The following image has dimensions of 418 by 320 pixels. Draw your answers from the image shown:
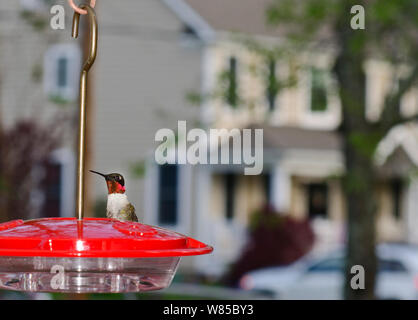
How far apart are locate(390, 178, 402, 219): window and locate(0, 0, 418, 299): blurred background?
0.03 m

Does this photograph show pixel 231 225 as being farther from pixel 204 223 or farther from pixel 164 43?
pixel 164 43

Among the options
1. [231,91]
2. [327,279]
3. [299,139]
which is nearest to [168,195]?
[299,139]

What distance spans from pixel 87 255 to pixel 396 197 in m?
26.3

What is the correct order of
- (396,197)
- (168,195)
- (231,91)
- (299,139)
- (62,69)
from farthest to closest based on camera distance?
(396,197) < (299,139) < (168,195) < (62,69) < (231,91)

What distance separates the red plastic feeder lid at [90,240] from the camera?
108 inches

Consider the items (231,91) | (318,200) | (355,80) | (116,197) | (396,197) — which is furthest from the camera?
(396,197)

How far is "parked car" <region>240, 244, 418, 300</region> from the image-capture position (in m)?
17.2

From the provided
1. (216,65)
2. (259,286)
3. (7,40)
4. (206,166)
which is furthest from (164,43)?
(259,286)

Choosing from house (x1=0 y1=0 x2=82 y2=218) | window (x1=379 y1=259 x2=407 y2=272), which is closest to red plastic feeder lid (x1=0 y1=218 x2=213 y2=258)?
house (x1=0 y1=0 x2=82 y2=218)

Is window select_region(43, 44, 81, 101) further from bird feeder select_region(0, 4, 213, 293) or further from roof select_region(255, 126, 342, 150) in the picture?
bird feeder select_region(0, 4, 213, 293)

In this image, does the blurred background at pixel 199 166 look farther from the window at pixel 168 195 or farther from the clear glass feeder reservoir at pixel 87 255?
the clear glass feeder reservoir at pixel 87 255

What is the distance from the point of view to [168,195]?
24375 millimetres

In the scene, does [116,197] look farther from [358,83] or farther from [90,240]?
[358,83]

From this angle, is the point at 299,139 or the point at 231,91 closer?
the point at 231,91
